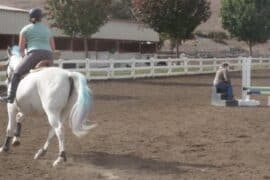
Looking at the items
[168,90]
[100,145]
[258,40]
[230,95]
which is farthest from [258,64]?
[100,145]

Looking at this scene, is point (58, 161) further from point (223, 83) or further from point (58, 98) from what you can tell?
point (223, 83)

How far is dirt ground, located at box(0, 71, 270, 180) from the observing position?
7.33m

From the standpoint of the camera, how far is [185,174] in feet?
23.9

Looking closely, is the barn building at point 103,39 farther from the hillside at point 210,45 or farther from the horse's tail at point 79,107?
the horse's tail at point 79,107

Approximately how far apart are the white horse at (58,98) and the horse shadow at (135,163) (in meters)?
0.55

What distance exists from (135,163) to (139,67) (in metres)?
22.2

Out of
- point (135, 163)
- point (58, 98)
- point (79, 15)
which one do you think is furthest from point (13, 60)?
point (79, 15)

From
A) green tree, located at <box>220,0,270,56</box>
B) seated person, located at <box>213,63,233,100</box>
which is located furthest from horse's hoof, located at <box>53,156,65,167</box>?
green tree, located at <box>220,0,270,56</box>

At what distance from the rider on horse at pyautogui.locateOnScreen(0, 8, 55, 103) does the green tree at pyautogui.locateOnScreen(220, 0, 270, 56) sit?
136 ft

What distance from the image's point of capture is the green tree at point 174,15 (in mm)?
40406

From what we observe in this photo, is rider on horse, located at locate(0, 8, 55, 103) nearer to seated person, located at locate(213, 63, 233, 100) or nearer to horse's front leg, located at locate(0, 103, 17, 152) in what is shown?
horse's front leg, located at locate(0, 103, 17, 152)

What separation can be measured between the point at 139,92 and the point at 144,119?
26.7 feet

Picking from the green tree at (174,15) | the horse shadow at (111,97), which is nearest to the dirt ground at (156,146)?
the horse shadow at (111,97)

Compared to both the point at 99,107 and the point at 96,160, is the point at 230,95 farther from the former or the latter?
the point at 96,160
